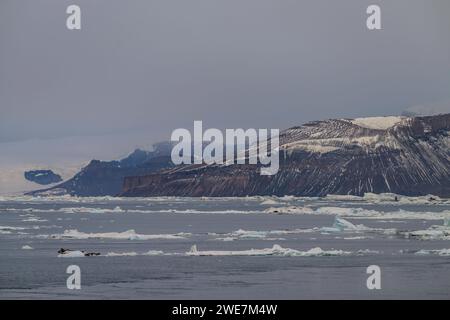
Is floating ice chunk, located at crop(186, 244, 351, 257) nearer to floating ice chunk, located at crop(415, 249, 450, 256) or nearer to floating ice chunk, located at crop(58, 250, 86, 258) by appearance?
floating ice chunk, located at crop(415, 249, 450, 256)

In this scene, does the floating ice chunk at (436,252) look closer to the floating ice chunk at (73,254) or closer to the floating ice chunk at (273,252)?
the floating ice chunk at (273,252)

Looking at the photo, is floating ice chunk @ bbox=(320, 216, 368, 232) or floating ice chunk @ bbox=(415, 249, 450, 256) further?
floating ice chunk @ bbox=(320, 216, 368, 232)

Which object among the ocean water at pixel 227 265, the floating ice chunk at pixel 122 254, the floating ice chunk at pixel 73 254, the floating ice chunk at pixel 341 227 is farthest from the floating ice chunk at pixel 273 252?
the floating ice chunk at pixel 341 227

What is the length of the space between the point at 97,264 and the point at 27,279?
4717mm

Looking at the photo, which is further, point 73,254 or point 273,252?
point 273,252

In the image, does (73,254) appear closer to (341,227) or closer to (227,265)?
(227,265)

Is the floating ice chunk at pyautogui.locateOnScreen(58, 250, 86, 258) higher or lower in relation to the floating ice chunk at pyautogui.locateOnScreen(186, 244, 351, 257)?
higher

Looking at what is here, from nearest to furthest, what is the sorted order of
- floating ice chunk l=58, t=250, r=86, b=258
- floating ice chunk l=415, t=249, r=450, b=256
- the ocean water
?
the ocean water < floating ice chunk l=58, t=250, r=86, b=258 < floating ice chunk l=415, t=249, r=450, b=256

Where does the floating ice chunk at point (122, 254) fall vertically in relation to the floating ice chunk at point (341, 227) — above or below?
above

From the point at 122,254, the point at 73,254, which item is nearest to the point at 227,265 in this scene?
the point at 122,254

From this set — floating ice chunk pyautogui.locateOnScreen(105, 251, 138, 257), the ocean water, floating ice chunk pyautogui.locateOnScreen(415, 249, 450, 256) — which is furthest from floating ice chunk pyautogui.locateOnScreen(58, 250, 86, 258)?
floating ice chunk pyautogui.locateOnScreen(415, 249, 450, 256)
